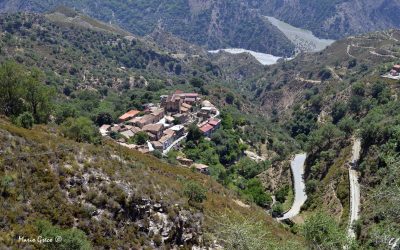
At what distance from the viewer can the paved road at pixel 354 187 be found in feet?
178

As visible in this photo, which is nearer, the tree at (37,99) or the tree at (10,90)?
the tree at (10,90)

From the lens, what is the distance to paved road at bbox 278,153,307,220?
68025 mm

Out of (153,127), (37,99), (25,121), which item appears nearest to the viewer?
(25,121)

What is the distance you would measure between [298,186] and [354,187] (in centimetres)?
1682

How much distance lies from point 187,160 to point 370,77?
74450 mm

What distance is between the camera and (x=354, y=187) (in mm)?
61656

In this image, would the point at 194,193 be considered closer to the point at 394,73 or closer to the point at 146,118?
the point at 146,118

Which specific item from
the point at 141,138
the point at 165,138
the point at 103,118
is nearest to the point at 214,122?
the point at 165,138

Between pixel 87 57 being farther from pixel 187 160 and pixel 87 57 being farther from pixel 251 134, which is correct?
pixel 187 160

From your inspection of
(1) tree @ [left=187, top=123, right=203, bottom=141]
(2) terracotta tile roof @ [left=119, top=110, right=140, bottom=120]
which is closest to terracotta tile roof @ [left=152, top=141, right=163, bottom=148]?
(1) tree @ [left=187, top=123, right=203, bottom=141]

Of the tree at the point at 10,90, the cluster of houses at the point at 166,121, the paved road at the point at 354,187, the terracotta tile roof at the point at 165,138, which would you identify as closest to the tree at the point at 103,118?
the cluster of houses at the point at 166,121

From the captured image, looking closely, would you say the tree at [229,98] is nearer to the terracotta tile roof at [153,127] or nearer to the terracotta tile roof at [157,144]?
the terracotta tile roof at [153,127]

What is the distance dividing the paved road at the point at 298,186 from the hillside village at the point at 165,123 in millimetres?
17341

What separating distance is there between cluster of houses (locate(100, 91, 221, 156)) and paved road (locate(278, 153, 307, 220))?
68.8ft
